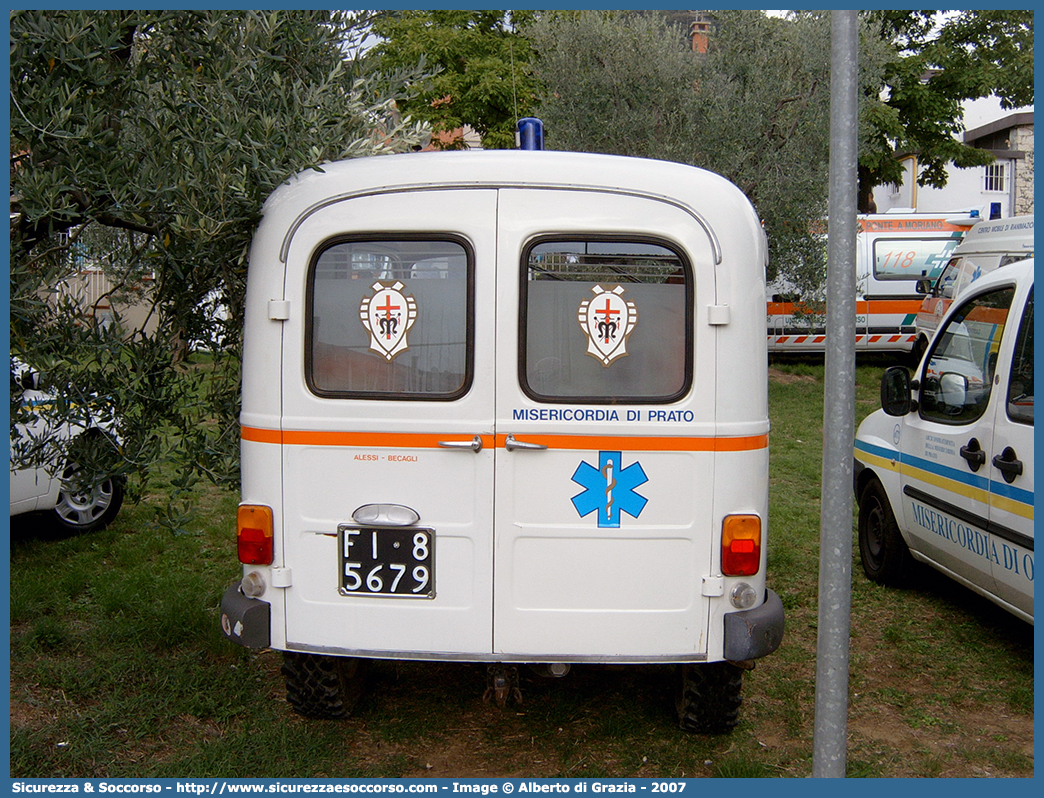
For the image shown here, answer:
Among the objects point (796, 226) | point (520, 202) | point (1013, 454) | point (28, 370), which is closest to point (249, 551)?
point (28, 370)

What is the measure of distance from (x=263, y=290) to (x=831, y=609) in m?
2.33

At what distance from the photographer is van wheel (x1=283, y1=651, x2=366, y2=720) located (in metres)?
4.18

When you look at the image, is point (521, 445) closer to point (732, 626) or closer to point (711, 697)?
point (732, 626)

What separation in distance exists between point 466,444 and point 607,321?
0.70 metres

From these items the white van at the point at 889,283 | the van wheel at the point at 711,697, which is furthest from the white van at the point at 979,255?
the van wheel at the point at 711,697

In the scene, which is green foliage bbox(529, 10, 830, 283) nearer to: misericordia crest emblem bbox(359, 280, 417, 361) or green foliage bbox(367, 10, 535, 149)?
green foliage bbox(367, 10, 535, 149)

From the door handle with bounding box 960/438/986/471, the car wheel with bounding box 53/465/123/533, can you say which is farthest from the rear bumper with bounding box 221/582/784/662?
the car wheel with bounding box 53/465/123/533

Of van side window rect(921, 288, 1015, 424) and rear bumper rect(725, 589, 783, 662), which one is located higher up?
van side window rect(921, 288, 1015, 424)

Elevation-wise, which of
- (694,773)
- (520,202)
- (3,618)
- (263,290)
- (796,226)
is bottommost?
(694,773)

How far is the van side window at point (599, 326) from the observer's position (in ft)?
12.0

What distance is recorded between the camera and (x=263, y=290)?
3.74 meters

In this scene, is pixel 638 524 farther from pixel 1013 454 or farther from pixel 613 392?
pixel 1013 454

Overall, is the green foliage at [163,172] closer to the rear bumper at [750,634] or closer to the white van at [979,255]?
the rear bumper at [750,634]

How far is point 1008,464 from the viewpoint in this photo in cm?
455
